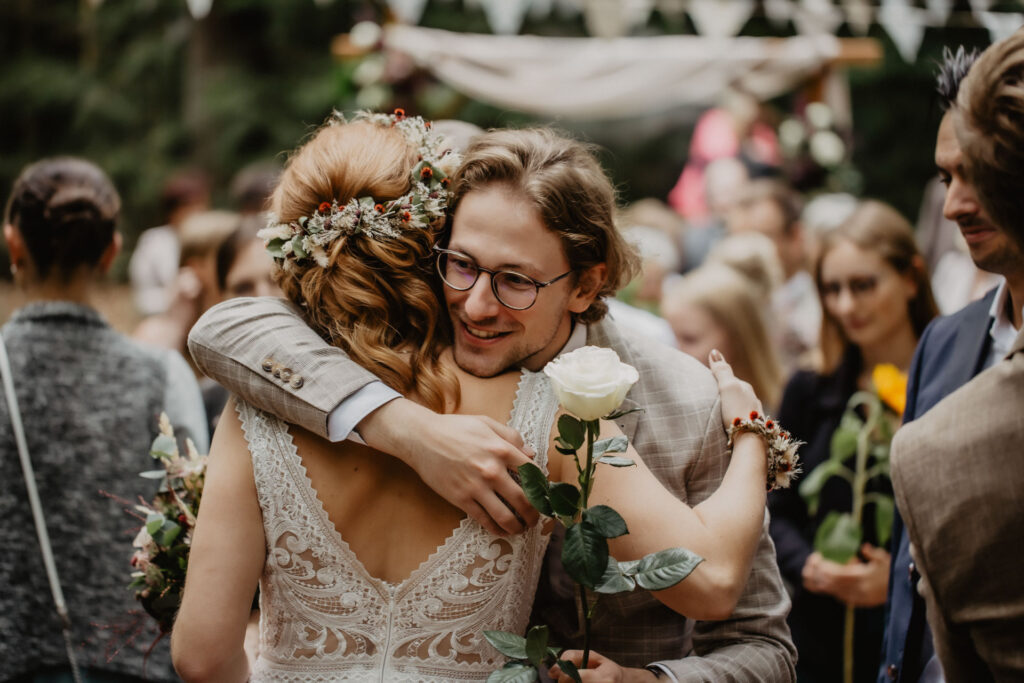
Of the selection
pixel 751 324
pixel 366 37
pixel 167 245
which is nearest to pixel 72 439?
pixel 751 324

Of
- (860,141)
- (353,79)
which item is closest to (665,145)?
(860,141)

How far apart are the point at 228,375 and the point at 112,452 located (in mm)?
1232

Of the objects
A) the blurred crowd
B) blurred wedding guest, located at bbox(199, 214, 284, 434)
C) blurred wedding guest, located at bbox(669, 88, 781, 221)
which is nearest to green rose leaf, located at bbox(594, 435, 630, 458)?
the blurred crowd

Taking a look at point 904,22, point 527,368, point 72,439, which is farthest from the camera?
point 904,22

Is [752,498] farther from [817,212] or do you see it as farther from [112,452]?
[817,212]

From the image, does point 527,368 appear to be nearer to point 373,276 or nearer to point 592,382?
point 373,276

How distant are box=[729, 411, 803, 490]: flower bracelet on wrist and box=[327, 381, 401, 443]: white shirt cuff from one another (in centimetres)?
74

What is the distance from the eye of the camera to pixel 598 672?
1.72 meters

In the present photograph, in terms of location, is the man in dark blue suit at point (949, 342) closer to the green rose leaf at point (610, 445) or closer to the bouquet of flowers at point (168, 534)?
the green rose leaf at point (610, 445)

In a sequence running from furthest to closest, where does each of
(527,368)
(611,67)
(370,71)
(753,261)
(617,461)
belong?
(611,67)
(370,71)
(753,261)
(527,368)
(617,461)

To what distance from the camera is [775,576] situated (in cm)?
204

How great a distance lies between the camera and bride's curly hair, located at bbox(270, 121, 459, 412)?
186 centimetres

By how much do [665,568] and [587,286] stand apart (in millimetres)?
726

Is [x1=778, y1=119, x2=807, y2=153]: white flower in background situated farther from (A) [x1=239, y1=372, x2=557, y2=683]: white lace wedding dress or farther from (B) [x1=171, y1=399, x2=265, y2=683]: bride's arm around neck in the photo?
(B) [x1=171, y1=399, x2=265, y2=683]: bride's arm around neck
